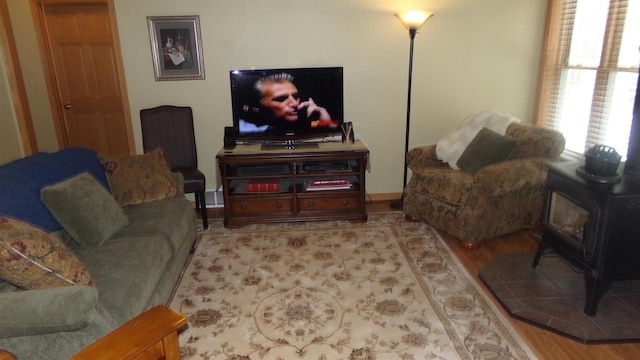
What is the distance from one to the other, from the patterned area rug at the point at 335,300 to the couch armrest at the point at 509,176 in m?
0.58

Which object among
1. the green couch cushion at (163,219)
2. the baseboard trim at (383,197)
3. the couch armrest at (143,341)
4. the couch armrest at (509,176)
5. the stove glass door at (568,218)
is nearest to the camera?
the couch armrest at (143,341)

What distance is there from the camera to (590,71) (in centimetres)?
351

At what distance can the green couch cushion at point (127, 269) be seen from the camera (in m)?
1.90

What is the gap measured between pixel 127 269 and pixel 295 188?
1.85 m

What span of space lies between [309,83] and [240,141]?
2.71 ft

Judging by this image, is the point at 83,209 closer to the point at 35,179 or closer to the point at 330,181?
the point at 35,179

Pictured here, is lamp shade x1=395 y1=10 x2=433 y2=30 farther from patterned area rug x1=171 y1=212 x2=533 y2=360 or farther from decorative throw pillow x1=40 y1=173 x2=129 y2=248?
decorative throw pillow x1=40 y1=173 x2=129 y2=248

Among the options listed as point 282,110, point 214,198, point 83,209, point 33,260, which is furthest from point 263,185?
point 33,260

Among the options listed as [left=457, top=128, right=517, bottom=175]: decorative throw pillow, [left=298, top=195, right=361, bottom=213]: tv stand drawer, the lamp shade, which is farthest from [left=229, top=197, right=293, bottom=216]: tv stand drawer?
the lamp shade

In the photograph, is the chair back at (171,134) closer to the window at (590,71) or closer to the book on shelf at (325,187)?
the book on shelf at (325,187)

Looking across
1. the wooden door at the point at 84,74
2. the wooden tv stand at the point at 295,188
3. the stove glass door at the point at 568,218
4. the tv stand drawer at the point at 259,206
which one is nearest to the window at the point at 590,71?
the stove glass door at the point at 568,218

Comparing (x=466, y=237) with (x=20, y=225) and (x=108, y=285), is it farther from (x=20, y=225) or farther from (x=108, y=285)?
(x=20, y=225)

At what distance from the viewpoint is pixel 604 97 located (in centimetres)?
333

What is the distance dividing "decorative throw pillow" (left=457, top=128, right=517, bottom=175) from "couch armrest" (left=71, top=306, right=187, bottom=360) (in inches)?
Answer: 107
